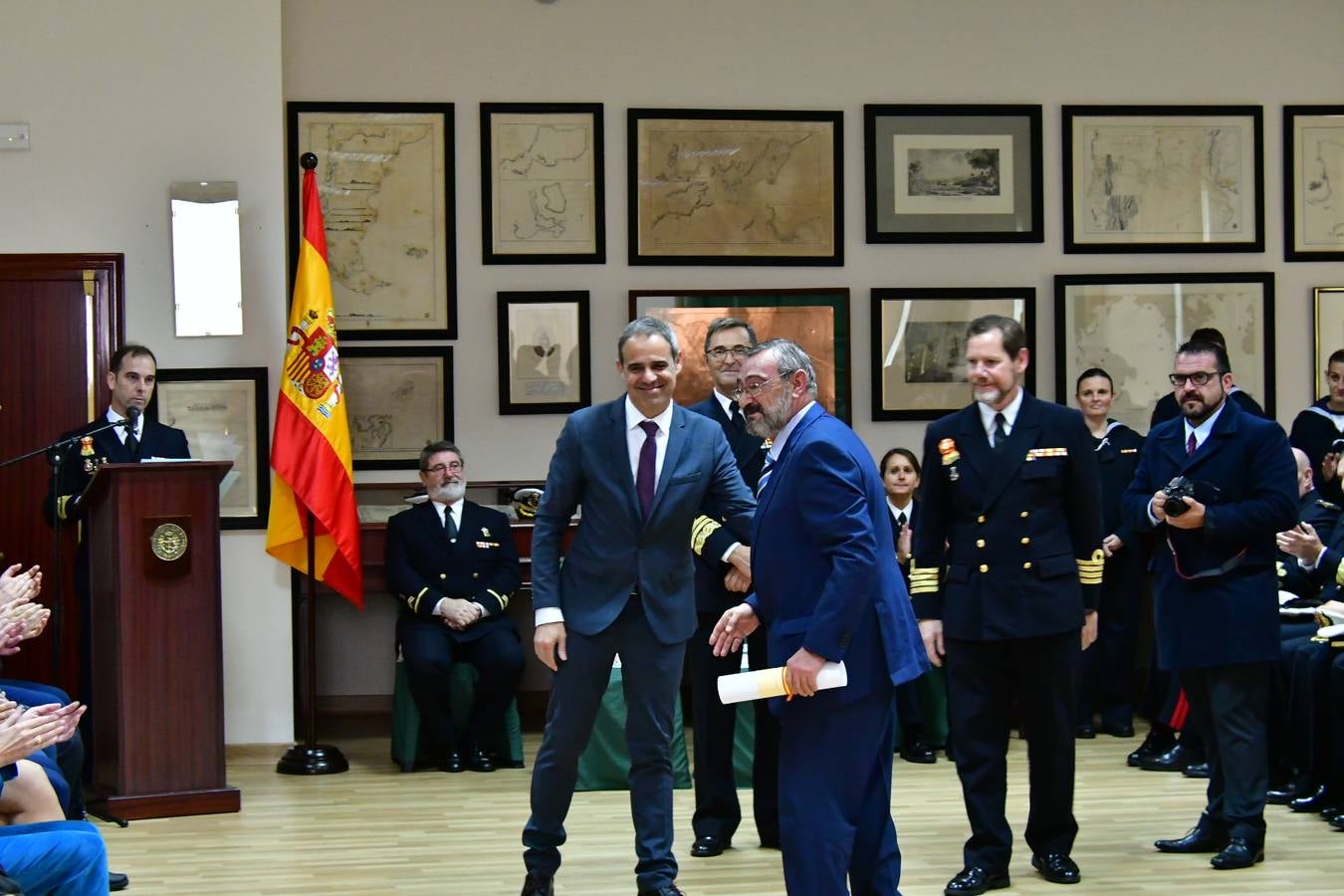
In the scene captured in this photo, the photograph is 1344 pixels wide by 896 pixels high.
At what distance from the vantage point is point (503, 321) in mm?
7980

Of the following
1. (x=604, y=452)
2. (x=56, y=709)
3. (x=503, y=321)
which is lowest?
(x=56, y=709)

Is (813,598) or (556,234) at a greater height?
(556,234)

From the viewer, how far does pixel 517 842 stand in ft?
18.1

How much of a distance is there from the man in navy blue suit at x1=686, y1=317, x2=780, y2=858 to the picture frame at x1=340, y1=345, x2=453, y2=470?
2.87m

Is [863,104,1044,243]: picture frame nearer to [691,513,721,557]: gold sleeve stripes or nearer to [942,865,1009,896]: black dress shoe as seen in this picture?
[691,513,721,557]: gold sleeve stripes

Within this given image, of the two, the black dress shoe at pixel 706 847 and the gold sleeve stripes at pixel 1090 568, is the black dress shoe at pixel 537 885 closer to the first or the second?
the black dress shoe at pixel 706 847

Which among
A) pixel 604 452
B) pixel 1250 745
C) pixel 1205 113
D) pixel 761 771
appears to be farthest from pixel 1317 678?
pixel 1205 113

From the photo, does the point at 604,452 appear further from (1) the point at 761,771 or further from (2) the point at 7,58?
(2) the point at 7,58

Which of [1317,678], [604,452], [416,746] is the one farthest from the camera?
[416,746]

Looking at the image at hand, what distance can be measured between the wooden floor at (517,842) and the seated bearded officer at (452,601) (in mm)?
244

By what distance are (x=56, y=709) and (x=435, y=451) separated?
Answer: 3981 mm

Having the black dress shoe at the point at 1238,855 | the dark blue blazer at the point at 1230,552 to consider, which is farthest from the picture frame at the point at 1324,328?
the black dress shoe at the point at 1238,855

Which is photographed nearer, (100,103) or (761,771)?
(761,771)

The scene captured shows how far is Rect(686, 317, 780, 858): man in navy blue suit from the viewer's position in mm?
5188
